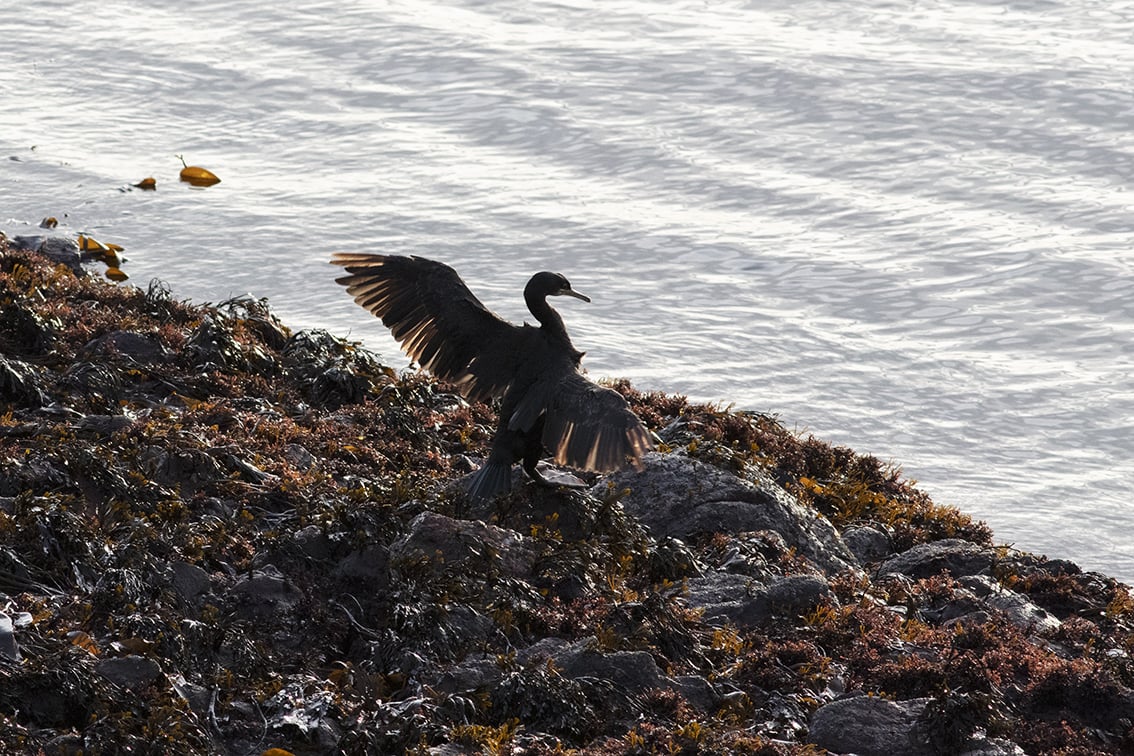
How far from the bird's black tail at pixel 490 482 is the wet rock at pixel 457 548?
39cm

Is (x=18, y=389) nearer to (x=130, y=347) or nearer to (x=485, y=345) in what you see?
(x=130, y=347)

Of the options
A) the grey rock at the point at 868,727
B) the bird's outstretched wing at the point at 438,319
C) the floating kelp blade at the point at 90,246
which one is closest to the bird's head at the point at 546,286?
the bird's outstretched wing at the point at 438,319

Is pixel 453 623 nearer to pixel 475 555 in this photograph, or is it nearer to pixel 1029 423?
pixel 475 555

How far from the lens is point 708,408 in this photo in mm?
11383

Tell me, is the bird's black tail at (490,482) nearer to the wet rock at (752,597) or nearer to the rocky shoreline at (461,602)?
the rocky shoreline at (461,602)

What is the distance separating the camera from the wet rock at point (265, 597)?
718cm

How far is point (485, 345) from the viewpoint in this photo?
Result: 28.7 ft

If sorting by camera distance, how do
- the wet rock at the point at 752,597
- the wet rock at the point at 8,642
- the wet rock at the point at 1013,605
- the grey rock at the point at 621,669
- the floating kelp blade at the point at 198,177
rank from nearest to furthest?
the wet rock at the point at 8,642 < the grey rock at the point at 621,669 < the wet rock at the point at 752,597 < the wet rock at the point at 1013,605 < the floating kelp blade at the point at 198,177

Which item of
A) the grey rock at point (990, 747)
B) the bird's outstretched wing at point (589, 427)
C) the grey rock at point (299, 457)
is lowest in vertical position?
the grey rock at point (299, 457)

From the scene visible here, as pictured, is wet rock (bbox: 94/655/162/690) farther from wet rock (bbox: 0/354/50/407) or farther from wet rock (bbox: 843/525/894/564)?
wet rock (bbox: 843/525/894/564)

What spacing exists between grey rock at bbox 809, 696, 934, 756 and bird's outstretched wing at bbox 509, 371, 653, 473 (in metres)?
1.53

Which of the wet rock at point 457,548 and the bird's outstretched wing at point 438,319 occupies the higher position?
the bird's outstretched wing at point 438,319

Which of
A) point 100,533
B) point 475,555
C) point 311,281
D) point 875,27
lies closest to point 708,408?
point 475,555

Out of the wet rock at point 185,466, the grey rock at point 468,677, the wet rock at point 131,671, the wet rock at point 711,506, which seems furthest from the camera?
the wet rock at point 711,506
